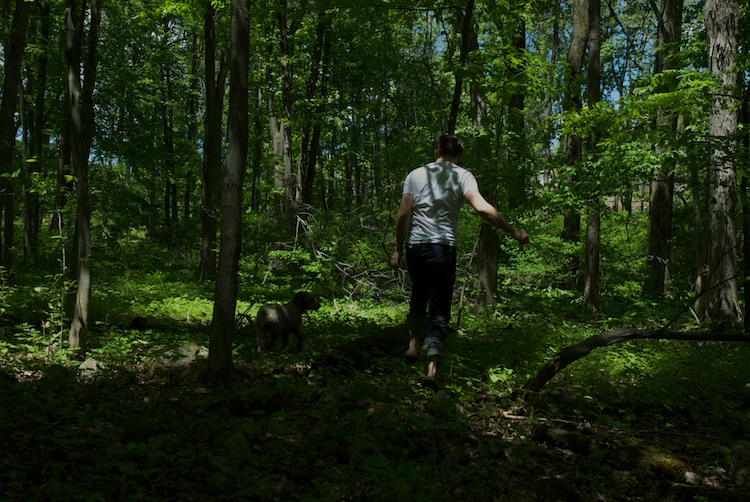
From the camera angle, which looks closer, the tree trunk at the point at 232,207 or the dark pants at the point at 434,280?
the dark pants at the point at 434,280

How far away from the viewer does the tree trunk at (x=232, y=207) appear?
5.07m

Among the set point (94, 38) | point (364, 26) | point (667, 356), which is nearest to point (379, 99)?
point (364, 26)

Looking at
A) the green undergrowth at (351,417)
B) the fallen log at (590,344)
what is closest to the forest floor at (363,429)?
the green undergrowth at (351,417)

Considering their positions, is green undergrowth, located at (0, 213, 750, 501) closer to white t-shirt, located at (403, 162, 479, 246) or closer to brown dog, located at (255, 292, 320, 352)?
brown dog, located at (255, 292, 320, 352)

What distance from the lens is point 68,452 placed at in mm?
3160

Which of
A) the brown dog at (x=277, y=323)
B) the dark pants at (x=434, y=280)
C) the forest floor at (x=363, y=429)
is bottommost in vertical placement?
the forest floor at (x=363, y=429)

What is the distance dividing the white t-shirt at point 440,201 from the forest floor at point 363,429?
4.74 feet

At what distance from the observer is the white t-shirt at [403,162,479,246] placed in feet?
15.6

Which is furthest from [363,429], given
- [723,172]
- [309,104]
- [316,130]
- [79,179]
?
[316,130]

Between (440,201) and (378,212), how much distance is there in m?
6.86

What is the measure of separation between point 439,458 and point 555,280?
475 inches

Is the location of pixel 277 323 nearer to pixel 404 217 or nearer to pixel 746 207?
pixel 404 217

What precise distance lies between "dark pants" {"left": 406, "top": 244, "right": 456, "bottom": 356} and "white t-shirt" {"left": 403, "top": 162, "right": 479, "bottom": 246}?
0.29 feet

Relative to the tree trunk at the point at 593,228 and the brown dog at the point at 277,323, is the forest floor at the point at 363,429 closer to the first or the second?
the brown dog at the point at 277,323
